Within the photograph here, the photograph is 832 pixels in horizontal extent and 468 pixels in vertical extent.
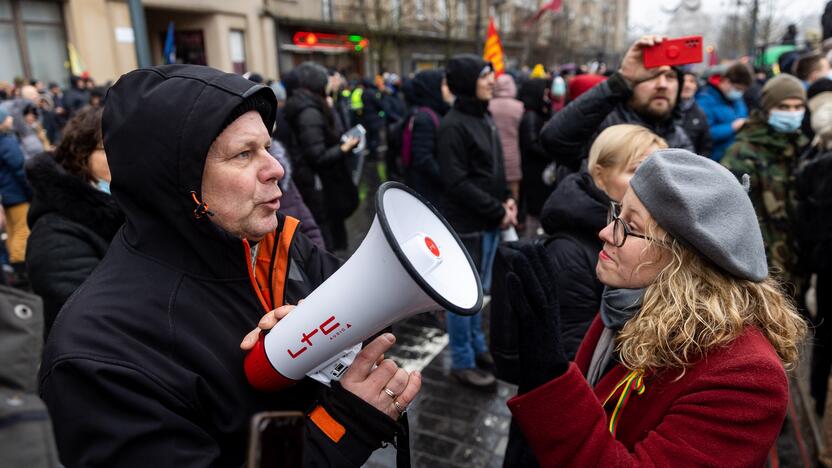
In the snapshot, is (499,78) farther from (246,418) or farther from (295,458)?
(295,458)

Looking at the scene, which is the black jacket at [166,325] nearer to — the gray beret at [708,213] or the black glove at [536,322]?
the black glove at [536,322]

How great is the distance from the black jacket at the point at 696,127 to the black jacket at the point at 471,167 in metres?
1.80

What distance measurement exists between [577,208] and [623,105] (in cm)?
114

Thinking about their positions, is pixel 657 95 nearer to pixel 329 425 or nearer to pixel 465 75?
pixel 465 75

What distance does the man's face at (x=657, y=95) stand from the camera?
10.3 ft

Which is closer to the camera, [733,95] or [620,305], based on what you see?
[620,305]

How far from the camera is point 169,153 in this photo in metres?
1.47

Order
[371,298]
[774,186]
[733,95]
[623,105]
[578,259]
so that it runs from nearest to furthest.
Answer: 1. [371,298]
2. [578,259]
3. [623,105]
4. [774,186]
5. [733,95]

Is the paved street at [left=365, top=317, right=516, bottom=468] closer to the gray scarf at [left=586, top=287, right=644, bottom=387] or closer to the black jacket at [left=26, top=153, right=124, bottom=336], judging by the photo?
the gray scarf at [left=586, top=287, right=644, bottom=387]

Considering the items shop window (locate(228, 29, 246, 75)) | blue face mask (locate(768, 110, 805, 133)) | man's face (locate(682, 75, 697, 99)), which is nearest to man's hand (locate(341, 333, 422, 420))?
blue face mask (locate(768, 110, 805, 133))

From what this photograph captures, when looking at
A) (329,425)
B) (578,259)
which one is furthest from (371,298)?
(578,259)

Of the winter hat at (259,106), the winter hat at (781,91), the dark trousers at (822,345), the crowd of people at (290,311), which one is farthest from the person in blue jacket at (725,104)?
the winter hat at (259,106)

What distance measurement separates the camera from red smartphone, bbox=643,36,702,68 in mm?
2887

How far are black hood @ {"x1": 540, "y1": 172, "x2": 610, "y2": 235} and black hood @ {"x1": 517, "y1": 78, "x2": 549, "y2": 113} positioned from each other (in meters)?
4.22
